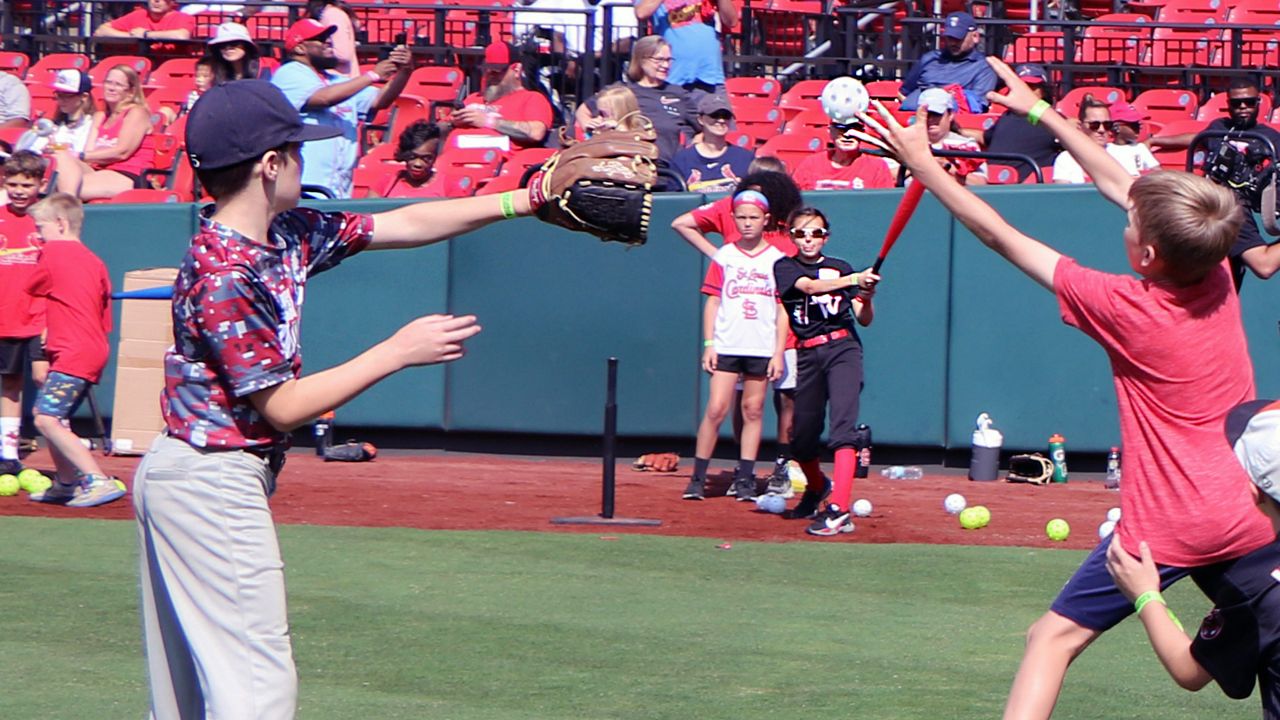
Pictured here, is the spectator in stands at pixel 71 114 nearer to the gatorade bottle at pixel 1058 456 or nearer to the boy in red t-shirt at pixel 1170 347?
the gatorade bottle at pixel 1058 456

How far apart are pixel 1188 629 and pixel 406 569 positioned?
3721mm

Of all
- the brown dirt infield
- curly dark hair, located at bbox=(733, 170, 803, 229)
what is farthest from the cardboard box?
curly dark hair, located at bbox=(733, 170, 803, 229)

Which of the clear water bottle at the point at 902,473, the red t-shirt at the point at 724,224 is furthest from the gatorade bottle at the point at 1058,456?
the red t-shirt at the point at 724,224

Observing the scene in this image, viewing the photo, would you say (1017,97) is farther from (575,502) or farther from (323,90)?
(323,90)

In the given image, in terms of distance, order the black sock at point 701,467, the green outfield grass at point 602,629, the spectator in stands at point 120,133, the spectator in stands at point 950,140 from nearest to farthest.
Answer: the green outfield grass at point 602,629 → the black sock at point 701,467 → the spectator in stands at point 950,140 → the spectator in stands at point 120,133

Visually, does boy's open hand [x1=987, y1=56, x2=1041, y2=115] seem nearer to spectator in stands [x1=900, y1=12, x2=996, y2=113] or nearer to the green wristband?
the green wristband

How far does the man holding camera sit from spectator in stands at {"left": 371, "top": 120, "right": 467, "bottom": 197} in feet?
18.8

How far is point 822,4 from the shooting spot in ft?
58.1

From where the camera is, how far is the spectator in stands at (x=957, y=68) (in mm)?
14289

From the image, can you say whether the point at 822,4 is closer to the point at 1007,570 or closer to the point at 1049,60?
the point at 1049,60

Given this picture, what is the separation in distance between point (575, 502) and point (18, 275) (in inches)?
169

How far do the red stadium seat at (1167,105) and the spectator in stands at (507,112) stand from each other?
5482 millimetres

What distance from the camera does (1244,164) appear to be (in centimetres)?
1075

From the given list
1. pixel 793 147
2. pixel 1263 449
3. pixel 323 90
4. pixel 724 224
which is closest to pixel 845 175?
pixel 793 147
